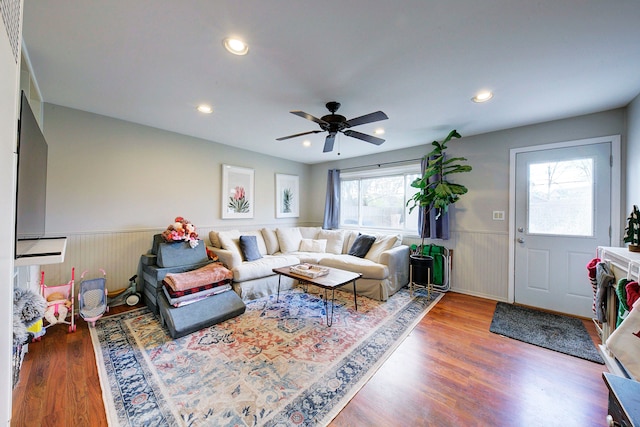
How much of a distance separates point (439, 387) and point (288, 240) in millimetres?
3178

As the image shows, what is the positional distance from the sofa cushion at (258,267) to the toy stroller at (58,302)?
159 centimetres

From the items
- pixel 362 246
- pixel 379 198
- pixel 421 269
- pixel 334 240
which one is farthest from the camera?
pixel 379 198

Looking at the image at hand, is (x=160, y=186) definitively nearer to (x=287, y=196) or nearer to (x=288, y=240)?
(x=288, y=240)

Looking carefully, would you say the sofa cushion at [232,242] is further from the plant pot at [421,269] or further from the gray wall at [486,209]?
the gray wall at [486,209]

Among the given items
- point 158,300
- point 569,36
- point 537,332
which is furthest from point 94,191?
point 537,332

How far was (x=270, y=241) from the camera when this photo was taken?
4.33 m

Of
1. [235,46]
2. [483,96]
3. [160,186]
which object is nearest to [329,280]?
[235,46]

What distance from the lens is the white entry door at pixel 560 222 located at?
2.71 meters

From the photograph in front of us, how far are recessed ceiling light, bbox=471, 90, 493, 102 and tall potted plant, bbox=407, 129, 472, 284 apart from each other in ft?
2.20

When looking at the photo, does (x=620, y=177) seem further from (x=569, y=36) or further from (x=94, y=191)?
(x=94, y=191)

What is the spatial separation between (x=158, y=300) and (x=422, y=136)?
4.05m

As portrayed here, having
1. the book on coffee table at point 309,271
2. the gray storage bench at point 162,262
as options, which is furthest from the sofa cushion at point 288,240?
the gray storage bench at point 162,262

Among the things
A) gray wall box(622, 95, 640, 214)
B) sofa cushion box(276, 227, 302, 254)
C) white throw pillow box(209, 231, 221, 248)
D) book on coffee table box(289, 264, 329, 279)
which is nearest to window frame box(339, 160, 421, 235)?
sofa cushion box(276, 227, 302, 254)

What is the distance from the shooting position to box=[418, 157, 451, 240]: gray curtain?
12.0 feet
